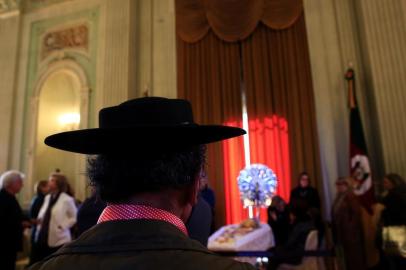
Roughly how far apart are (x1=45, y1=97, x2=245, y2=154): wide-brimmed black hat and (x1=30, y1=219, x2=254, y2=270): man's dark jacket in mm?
194

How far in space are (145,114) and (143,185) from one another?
184 mm

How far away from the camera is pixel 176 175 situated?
0.92m

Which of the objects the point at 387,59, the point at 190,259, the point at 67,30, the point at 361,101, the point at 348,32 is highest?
the point at 67,30

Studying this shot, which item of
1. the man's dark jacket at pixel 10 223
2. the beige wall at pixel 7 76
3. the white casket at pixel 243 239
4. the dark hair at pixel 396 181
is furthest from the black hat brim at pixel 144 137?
the beige wall at pixel 7 76

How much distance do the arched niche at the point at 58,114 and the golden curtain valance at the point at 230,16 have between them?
8.49ft

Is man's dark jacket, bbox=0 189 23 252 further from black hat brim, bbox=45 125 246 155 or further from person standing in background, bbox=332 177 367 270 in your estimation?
person standing in background, bbox=332 177 367 270

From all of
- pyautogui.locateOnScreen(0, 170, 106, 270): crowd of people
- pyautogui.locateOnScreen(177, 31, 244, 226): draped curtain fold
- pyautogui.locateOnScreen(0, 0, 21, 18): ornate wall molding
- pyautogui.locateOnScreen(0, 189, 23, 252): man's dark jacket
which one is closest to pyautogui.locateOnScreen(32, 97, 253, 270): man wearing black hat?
pyautogui.locateOnScreen(0, 170, 106, 270): crowd of people

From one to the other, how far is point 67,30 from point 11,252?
6.46m

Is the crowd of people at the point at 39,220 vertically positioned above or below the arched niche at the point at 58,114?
below

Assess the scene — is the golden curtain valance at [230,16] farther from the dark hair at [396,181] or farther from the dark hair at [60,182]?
the dark hair at [60,182]

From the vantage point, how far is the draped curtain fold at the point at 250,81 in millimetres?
7207

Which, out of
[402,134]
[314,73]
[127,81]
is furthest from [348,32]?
[127,81]

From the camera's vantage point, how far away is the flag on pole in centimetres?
580

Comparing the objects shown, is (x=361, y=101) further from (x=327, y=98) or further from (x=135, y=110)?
(x=135, y=110)
